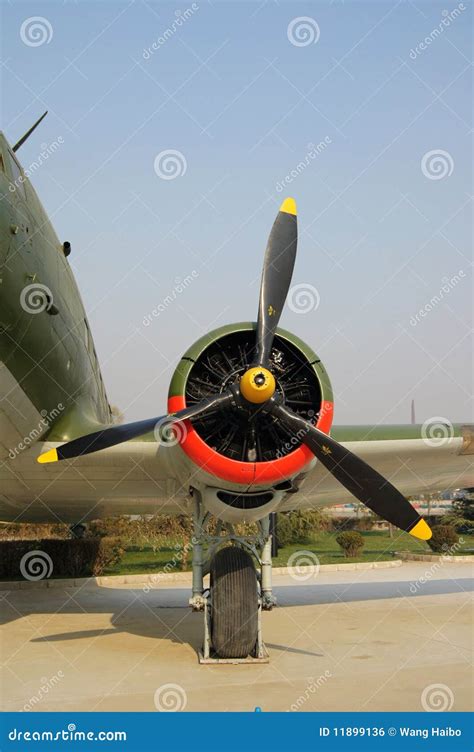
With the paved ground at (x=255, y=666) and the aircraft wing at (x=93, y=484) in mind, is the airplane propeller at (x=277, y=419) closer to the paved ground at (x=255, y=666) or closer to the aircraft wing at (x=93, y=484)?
the aircraft wing at (x=93, y=484)

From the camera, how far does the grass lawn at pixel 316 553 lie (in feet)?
79.4

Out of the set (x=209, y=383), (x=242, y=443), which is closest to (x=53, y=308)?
(x=209, y=383)

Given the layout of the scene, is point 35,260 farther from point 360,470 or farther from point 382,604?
point 382,604

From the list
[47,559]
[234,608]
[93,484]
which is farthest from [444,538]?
[234,608]

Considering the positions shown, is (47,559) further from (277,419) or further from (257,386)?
(257,386)

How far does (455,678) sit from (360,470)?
246cm

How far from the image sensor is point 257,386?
27.8ft

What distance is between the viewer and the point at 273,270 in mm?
10195

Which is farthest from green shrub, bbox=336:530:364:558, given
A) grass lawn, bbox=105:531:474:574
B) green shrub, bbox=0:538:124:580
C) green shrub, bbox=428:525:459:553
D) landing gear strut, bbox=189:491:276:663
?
landing gear strut, bbox=189:491:276:663

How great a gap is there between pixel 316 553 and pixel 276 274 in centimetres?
2071

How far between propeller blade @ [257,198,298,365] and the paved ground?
11.5 feet

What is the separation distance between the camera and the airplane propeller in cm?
866

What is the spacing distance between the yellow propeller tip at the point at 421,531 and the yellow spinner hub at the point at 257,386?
2426mm

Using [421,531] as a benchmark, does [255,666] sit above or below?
below
